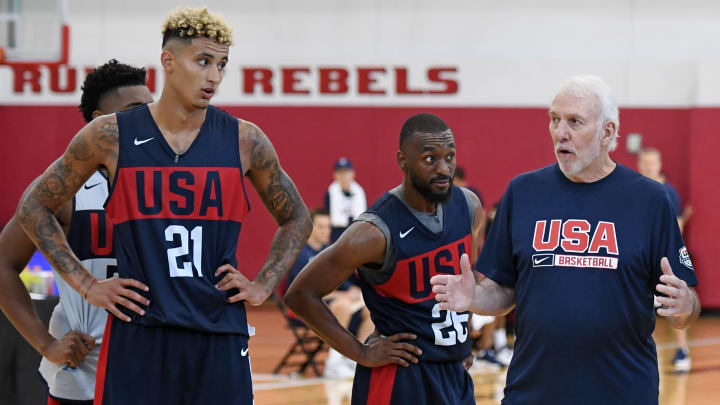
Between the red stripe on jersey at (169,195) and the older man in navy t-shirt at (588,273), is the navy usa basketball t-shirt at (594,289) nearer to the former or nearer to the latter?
the older man in navy t-shirt at (588,273)

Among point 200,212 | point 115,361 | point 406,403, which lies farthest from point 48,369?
point 406,403

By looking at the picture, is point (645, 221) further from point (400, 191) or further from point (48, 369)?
point (48, 369)

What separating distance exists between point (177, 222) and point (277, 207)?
1.67 ft

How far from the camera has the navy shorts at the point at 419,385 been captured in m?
4.36

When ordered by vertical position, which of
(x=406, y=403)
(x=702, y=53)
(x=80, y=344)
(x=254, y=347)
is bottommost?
(x=254, y=347)

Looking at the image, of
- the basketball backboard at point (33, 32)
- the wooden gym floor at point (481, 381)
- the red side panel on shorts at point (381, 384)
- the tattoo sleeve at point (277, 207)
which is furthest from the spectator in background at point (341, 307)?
the tattoo sleeve at point (277, 207)

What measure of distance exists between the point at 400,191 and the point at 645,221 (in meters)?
1.37

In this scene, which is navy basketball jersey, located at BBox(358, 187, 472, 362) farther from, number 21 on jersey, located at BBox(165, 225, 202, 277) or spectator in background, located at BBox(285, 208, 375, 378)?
spectator in background, located at BBox(285, 208, 375, 378)

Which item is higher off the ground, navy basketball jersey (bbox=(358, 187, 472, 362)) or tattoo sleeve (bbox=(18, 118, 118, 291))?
tattoo sleeve (bbox=(18, 118, 118, 291))

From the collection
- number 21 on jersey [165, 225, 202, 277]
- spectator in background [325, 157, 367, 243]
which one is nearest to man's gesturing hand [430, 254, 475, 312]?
number 21 on jersey [165, 225, 202, 277]

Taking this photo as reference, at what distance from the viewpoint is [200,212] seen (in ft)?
11.8

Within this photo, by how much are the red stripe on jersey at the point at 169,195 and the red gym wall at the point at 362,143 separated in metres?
11.9

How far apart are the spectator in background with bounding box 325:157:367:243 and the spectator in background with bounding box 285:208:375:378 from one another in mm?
3623

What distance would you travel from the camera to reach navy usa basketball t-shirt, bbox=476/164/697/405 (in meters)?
3.45
